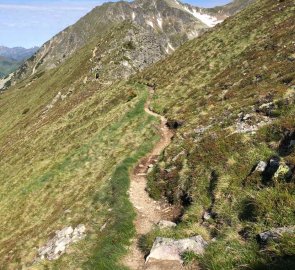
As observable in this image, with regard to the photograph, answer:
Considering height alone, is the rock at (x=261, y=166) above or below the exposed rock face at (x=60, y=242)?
above

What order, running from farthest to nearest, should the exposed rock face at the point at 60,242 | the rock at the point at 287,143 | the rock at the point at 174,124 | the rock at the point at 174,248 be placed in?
1. the rock at the point at 174,124
2. the exposed rock face at the point at 60,242
3. the rock at the point at 287,143
4. the rock at the point at 174,248

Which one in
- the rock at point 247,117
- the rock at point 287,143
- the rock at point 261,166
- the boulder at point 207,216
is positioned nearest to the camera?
the boulder at point 207,216

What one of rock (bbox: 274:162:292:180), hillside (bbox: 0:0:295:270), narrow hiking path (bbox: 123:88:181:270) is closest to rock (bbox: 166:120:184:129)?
hillside (bbox: 0:0:295:270)

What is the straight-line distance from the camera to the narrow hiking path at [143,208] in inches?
651

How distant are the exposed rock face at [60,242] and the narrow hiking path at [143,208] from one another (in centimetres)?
360

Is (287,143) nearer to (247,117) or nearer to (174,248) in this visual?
(247,117)

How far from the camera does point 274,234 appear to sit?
42.4 feet

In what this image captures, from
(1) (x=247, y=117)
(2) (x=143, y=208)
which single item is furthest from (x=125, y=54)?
(2) (x=143, y=208)

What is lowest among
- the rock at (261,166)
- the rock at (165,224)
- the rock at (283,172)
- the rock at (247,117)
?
the rock at (165,224)

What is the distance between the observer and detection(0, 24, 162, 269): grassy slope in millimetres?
20391

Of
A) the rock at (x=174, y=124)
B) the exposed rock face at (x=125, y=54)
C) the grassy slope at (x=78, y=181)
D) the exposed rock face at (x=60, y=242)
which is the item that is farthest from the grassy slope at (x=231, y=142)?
the exposed rock face at (x=125, y=54)

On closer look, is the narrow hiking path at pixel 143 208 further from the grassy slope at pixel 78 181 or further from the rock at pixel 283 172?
the rock at pixel 283 172

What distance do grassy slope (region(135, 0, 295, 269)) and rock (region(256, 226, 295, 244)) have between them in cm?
46

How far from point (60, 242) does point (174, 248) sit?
29.5ft
